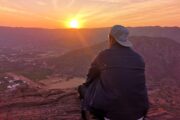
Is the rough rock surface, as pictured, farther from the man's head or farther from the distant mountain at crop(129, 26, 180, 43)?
the distant mountain at crop(129, 26, 180, 43)

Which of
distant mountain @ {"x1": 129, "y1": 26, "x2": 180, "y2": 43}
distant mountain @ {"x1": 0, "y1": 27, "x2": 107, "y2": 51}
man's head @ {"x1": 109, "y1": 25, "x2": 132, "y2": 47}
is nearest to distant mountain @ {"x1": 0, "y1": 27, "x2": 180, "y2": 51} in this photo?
distant mountain @ {"x1": 0, "y1": 27, "x2": 107, "y2": 51}

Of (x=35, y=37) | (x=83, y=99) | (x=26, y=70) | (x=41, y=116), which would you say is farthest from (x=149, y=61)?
(x=35, y=37)

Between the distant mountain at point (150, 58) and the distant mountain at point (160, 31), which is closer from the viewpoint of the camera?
the distant mountain at point (150, 58)

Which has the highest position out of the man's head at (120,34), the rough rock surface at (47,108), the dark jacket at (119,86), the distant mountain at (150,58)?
the man's head at (120,34)

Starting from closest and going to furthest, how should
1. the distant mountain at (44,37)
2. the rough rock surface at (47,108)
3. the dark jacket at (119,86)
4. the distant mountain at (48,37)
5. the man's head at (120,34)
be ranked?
1. the dark jacket at (119,86)
2. the man's head at (120,34)
3. the rough rock surface at (47,108)
4. the distant mountain at (48,37)
5. the distant mountain at (44,37)

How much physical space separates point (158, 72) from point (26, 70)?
50.7 feet

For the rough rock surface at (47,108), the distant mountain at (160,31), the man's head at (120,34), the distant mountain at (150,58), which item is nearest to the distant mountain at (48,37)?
the distant mountain at (160,31)

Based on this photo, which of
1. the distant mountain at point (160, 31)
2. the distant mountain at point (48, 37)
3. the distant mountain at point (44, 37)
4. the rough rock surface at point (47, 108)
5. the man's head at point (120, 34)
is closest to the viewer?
the man's head at point (120, 34)

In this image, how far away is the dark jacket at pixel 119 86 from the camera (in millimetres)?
3010

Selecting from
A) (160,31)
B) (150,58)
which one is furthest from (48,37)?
(150,58)

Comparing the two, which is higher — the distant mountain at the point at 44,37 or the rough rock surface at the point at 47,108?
Result: the distant mountain at the point at 44,37

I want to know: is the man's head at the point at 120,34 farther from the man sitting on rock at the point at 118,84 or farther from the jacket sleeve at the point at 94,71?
the jacket sleeve at the point at 94,71

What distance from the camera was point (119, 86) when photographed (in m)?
3.02

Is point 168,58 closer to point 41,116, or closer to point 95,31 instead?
point 41,116
